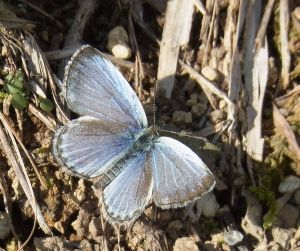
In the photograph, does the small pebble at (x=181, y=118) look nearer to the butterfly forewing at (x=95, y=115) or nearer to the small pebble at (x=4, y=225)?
the butterfly forewing at (x=95, y=115)

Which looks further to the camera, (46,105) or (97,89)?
(46,105)

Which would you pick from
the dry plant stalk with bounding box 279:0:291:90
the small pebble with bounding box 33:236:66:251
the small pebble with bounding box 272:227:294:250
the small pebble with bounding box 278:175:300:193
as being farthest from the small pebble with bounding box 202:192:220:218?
the dry plant stalk with bounding box 279:0:291:90

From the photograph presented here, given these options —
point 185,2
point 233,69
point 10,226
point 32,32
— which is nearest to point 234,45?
point 233,69

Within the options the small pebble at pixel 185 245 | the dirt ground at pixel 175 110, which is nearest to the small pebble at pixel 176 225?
the dirt ground at pixel 175 110

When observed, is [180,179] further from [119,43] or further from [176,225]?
[119,43]

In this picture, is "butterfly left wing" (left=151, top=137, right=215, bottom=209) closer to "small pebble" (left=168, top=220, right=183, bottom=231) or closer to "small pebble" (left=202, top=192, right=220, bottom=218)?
"small pebble" (left=168, top=220, right=183, bottom=231)

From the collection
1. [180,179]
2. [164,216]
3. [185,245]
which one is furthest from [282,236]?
[180,179]

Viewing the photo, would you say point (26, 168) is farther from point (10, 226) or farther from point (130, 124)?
point (130, 124)
